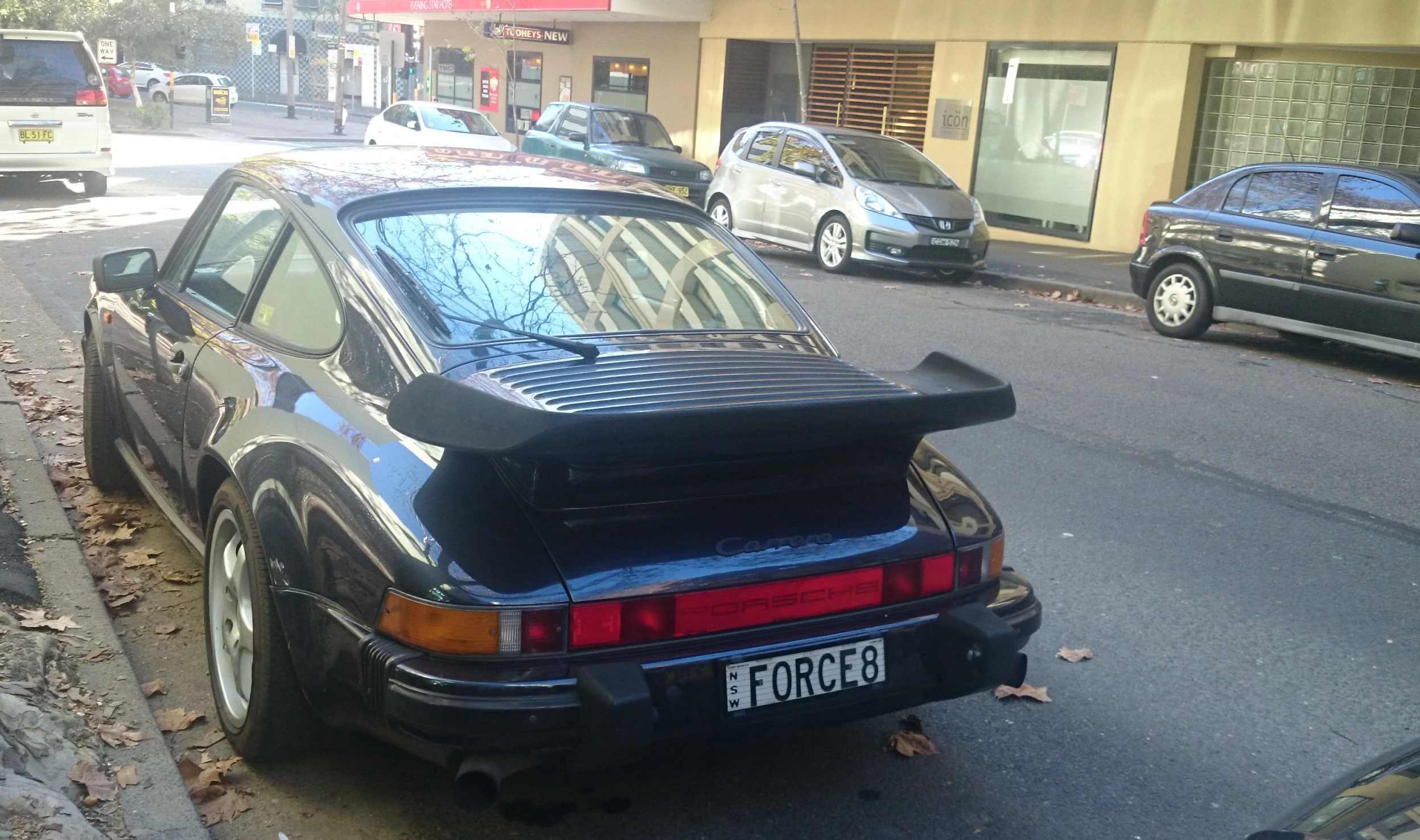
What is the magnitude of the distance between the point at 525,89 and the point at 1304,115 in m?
21.9

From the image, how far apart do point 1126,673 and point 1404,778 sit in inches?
92.7

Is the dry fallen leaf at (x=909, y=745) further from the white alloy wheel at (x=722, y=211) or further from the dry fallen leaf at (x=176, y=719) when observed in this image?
the white alloy wheel at (x=722, y=211)

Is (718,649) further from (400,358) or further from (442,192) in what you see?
(442,192)

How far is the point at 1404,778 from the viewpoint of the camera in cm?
211

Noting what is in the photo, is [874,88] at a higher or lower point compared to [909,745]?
higher

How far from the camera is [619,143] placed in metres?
20.9

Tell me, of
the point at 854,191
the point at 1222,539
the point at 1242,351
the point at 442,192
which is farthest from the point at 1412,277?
the point at 442,192

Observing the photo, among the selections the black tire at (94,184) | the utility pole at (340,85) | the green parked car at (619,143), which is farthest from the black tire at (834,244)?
the utility pole at (340,85)

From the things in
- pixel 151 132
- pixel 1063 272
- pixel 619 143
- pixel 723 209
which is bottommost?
pixel 151 132

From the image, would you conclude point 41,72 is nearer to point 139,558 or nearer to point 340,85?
point 139,558

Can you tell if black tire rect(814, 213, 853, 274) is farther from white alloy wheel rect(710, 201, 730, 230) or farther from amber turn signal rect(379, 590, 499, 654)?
amber turn signal rect(379, 590, 499, 654)

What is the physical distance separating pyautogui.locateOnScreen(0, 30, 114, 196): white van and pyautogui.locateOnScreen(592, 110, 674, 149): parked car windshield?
7.04 m

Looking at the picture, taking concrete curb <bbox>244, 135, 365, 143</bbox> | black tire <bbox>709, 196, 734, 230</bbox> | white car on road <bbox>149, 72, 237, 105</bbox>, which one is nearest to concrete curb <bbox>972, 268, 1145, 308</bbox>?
black tire <bbox>709, 196, 734, 230</bbox>

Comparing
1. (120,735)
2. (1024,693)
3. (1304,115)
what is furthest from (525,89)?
(120,735)
